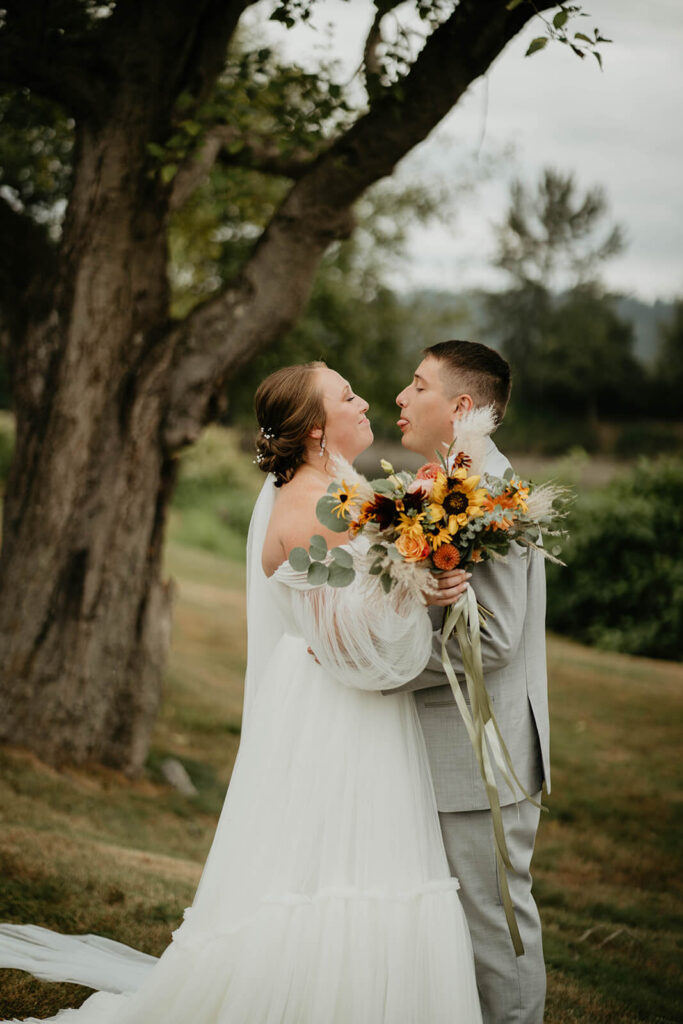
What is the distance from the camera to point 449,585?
2705 mm

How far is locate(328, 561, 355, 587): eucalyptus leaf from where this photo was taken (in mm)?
2678

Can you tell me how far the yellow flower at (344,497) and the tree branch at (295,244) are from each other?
3684 mm

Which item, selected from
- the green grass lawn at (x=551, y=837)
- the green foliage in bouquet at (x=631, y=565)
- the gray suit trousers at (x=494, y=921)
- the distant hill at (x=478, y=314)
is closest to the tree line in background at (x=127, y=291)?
the green grass lawn at (x=551, y=837)

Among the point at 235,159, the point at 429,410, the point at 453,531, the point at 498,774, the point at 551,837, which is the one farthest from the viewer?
the point at 551,837

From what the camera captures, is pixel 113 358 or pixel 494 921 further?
pixel 113 358

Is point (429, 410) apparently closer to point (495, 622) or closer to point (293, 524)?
point (293, 524)

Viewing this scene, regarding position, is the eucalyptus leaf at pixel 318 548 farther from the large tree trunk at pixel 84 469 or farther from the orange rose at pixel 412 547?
the large tree trunk at pixel 84 469

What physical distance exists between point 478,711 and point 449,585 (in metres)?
0.40

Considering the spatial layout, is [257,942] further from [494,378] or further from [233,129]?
[233,129]

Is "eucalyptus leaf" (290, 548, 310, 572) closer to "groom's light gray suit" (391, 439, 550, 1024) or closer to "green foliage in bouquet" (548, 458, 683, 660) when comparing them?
"groom's light gray suit" (391, 439, 550, 1024)

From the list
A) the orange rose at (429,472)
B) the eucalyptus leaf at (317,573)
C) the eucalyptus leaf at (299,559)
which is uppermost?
the orange rose at (429,472)

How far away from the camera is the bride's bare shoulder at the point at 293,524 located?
9.95 ft

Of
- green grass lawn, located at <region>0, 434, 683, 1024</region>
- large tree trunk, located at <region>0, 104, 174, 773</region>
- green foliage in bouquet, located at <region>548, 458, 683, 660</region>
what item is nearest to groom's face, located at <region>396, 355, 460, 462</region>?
green grass lawn, located at <region>0, 434, 683, 1024</region>

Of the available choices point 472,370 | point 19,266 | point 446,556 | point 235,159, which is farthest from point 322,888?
point 235,159
